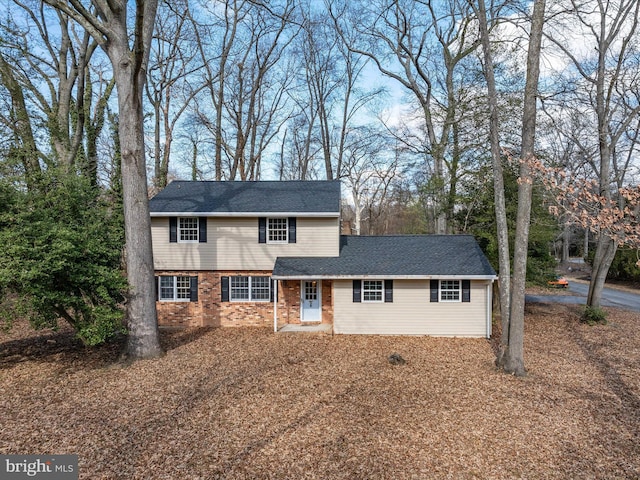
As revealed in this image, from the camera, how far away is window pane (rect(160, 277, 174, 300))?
45.4ft

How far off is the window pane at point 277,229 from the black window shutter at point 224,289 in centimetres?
229

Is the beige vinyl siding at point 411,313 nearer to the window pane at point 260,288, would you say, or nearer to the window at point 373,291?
the window at point 373,291

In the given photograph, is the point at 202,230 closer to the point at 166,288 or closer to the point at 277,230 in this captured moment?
the point at 166,288

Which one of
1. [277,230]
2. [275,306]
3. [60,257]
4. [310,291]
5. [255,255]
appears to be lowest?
[275,306]

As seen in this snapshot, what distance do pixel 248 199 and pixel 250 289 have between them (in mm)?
3554

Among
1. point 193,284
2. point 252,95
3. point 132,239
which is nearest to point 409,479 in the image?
point 132,239

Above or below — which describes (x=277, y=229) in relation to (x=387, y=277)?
above

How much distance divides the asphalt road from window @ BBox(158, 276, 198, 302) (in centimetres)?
1767

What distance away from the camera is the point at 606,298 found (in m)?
21.5

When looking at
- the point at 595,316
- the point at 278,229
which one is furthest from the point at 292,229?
the point at 595,316

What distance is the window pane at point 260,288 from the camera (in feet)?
45.1

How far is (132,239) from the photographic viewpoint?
918 cm

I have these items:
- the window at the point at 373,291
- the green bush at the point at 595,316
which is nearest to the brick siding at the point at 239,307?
the window at the point at 373,291

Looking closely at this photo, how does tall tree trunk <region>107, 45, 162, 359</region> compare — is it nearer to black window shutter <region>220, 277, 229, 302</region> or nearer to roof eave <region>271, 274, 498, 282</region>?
roof eave <region>271, 274, 498, 282</region>
